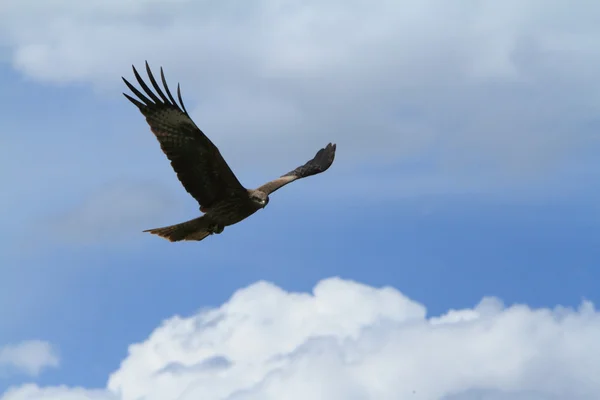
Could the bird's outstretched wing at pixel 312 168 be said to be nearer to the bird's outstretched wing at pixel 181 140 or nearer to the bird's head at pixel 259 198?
the bird's head at pixel 259 198

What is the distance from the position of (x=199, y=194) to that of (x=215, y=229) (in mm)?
649

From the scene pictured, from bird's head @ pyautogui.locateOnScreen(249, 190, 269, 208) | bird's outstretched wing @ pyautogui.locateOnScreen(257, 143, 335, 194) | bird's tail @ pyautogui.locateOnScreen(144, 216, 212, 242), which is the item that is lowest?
bird's tail @ pyautogui.locateOnScreen(144, 216, 212, 242)

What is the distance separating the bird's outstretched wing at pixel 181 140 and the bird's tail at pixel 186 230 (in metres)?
0.66

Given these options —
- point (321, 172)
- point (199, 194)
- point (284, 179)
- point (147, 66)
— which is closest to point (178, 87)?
point (147, 66)

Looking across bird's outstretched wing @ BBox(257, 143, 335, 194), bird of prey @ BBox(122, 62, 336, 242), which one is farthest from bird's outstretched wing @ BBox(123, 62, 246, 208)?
bird's outstretched wing @ BBox(257, 143, 335, 194)

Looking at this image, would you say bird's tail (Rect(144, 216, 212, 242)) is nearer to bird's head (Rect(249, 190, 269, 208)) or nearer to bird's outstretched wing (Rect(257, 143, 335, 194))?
bird's head (Rect(249, 190, 269, 208))

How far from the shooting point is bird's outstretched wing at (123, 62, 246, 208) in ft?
59.4

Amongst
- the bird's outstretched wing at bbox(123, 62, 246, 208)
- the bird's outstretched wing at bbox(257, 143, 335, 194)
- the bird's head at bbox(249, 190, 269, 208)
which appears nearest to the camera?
the bird's outstretched wing at bbox(123, 62, 246, 208)

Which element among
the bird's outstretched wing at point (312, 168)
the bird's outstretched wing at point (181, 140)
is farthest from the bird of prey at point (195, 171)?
the bird's outstretched wing at point (312, 168)

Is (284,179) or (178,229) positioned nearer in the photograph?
(178,229)

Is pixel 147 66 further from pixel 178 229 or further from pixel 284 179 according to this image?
pixel 284 179

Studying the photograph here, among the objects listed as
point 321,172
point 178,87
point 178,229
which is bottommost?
point 178,229

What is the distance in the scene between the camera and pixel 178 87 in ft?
58.5

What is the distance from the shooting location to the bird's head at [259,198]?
1905cm
